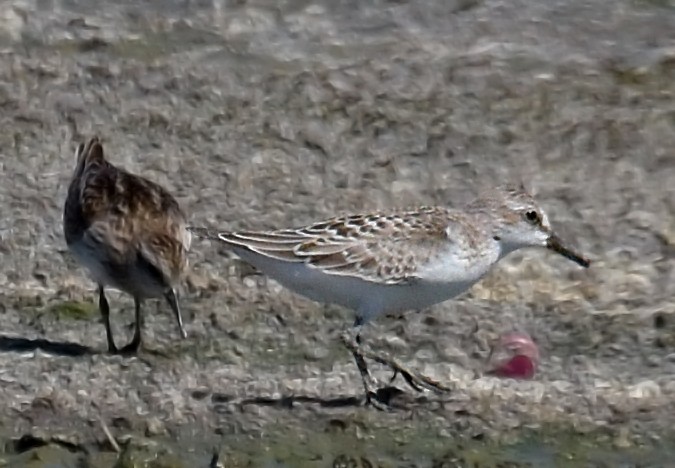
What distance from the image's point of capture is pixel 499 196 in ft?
31.5

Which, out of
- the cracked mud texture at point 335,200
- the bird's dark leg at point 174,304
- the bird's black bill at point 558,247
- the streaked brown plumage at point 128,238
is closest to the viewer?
the cracked mud texture at point 335,200

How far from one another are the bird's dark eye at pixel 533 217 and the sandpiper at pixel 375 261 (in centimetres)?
31

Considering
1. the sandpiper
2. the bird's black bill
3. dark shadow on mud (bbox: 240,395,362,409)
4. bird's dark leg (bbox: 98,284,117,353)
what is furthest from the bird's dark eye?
bird's dark leg (bbox: 98,284,117,353)

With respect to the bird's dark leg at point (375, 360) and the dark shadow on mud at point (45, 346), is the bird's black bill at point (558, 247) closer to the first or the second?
the bird's dark leg at point (375, 360)

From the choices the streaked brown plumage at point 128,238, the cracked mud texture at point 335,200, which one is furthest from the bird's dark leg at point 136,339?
the cracked mud texture at point 335,200

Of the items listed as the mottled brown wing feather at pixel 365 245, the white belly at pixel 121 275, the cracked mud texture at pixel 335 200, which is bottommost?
the cracked mud texture at pixel 335 200

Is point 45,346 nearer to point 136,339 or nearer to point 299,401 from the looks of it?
point 136,339

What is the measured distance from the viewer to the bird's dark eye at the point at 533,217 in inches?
377

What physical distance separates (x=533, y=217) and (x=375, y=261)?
3.31 feet

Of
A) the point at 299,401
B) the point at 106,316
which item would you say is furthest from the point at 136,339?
the point at 299,401

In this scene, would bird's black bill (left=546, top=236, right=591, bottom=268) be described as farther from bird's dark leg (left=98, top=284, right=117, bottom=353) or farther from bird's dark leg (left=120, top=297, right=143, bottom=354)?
bird's dark leg (left=98, top=284, right=117, bottom=353)

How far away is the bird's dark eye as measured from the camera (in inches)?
377

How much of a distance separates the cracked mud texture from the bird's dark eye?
84cm

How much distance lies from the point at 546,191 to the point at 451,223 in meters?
3.23
